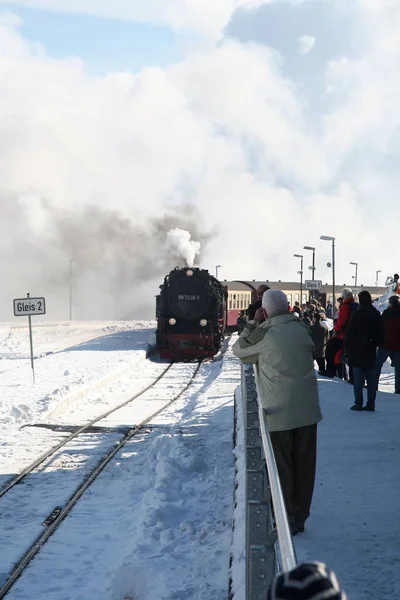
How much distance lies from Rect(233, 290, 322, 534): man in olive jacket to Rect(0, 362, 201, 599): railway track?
2651 millimetres

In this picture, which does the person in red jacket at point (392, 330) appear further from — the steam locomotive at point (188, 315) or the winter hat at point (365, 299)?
the steam locomotive at point (188, 315)

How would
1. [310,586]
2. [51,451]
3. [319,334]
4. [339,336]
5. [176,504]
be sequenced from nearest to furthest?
1. [310,586]
2. [176,504]
3. [51,451]
4. [339,336]
5. [319,334]

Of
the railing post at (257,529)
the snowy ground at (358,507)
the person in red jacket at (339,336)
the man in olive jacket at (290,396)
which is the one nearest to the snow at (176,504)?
the snowy ground at (358,507)

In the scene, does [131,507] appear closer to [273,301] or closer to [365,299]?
[273,301]

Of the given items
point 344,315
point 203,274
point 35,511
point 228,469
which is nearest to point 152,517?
point 35,511

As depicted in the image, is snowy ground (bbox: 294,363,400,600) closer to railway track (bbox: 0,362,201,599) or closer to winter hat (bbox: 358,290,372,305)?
winter hat (bbox: 358,290,372,305)

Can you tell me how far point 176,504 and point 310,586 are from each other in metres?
7.39

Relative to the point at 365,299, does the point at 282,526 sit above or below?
below

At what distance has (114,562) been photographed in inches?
285

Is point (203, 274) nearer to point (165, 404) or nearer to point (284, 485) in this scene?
point (165, 404)

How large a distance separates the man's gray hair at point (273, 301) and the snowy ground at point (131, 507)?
226 cm

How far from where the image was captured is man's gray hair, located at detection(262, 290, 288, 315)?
583cm

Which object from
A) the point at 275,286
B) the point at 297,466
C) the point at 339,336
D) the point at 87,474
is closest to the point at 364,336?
the point at 339,336

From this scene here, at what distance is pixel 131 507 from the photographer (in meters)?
9.09
